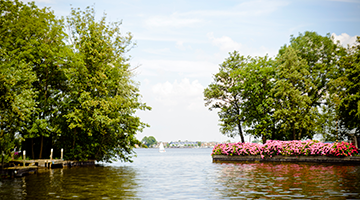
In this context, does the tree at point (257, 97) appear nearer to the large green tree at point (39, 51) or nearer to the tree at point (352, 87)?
the tree at point (352, 87)

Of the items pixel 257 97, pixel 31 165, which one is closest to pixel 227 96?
pixel 257 97

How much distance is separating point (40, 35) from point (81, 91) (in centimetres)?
731

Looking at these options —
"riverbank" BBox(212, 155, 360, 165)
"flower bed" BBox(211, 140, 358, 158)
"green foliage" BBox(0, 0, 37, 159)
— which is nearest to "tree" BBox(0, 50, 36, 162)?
"green foliage" BBox(0, 0, 37, 159)

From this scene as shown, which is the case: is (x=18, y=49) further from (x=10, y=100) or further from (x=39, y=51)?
(x=10, y=100)

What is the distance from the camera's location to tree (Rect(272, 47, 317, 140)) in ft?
154

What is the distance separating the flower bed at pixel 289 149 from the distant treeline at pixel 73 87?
14094 millimetres

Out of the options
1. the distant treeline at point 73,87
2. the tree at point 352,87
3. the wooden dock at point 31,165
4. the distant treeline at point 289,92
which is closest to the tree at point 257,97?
the distant treeline at point 289,92

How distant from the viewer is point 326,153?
40438 mm

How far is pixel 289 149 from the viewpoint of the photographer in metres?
43.5

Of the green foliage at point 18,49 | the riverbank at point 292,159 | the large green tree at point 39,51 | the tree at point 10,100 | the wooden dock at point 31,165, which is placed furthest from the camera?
the riverbank at point 292,159

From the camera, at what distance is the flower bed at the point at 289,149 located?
1535 inches

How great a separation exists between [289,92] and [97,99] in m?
25.4

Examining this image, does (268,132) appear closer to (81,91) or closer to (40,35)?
(81,91)

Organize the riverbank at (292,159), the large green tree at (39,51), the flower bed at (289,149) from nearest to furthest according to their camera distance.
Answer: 1. the large green tree at (39,51)
2. the riverbank at (292,159)
3. the flower bed at (289,149)
